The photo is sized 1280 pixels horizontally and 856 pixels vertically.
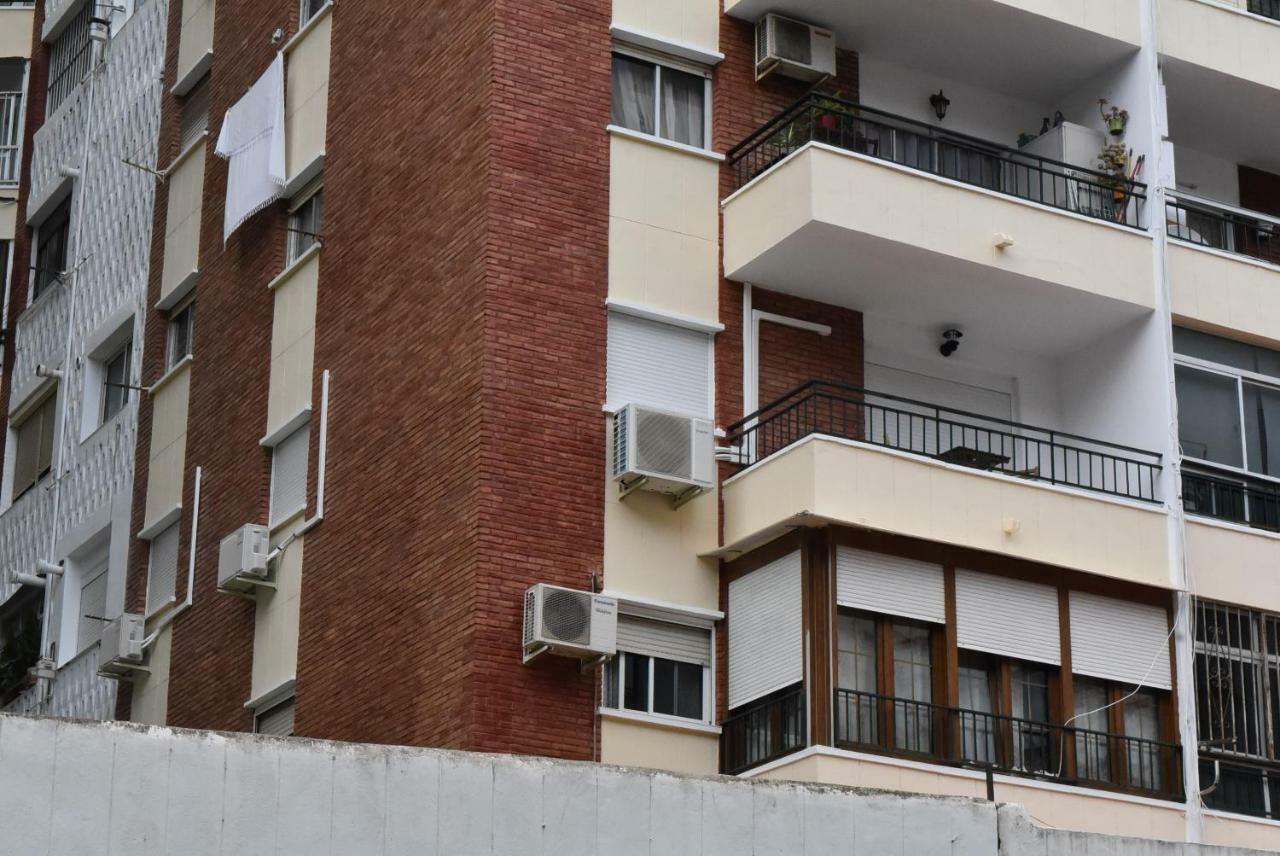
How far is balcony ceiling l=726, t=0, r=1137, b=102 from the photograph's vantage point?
2484 centimetres

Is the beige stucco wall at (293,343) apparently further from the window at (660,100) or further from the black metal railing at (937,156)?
the black metal railing at (937,156)

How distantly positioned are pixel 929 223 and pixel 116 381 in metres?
13.6

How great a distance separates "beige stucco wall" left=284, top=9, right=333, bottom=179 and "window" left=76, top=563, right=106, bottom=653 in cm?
706

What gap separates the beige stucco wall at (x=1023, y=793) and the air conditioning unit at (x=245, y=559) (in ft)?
22.4

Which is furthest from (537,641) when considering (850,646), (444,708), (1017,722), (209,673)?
(209,673)

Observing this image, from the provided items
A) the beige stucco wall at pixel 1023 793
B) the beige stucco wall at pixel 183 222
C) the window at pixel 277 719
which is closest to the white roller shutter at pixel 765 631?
the beige stucco wall at pixel 1023 793

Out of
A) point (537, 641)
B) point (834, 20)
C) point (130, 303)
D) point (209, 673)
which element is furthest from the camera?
point (130, 303)

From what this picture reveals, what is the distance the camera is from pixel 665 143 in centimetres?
2392

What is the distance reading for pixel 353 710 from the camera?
23250 millimetres

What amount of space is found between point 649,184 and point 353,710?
611cm

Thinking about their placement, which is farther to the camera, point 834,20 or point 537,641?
point 834,20

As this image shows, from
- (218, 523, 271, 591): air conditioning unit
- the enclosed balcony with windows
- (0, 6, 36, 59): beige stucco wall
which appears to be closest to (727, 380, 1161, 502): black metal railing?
the enclosed balcony with windows

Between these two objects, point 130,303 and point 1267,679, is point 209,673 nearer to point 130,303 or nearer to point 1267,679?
point 130,303

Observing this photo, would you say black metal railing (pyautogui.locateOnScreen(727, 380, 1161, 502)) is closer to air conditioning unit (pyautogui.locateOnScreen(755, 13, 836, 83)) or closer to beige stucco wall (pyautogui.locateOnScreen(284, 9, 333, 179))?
air conditioning unit (pyautogui.locateOnScreen(755, 13, 836, 83))
